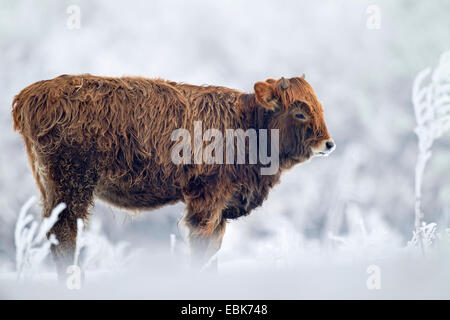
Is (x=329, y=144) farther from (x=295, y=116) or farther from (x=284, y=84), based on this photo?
(x=284, y=84)

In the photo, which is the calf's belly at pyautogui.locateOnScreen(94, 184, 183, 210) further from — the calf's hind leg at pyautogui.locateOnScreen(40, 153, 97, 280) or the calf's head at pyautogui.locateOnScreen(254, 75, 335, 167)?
the calf's head at pyautogui.locateOnScreen(254, 75, 335, 167)

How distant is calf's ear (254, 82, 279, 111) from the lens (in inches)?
231

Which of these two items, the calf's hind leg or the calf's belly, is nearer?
the calf's hind leg

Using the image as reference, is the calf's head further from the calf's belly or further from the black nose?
the calf's belly

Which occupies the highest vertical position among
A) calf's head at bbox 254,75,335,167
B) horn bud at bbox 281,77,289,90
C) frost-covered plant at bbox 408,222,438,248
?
horn bud at bbox 281,77,289,90

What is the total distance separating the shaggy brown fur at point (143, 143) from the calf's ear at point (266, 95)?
0.03 feet

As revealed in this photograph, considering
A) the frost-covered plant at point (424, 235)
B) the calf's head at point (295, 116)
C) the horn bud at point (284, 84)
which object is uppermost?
the horn bud at point (284, 84)

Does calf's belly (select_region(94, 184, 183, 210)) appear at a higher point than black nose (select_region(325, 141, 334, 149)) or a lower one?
lower

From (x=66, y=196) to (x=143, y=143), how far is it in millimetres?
912

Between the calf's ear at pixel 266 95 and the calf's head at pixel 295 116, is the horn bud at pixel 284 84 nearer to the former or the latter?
the calf's head at pixel 295 116

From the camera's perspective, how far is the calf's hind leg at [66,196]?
549 cm

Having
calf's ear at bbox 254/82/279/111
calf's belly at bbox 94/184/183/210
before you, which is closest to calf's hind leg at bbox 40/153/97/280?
calf's belly at bbox 94/184/183/210

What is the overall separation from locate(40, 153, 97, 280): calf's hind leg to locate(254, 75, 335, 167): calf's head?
76.7 inches

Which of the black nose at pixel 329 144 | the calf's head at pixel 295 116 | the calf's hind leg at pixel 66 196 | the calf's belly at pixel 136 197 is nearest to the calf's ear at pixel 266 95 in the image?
the calf's head at pixel 295 116
